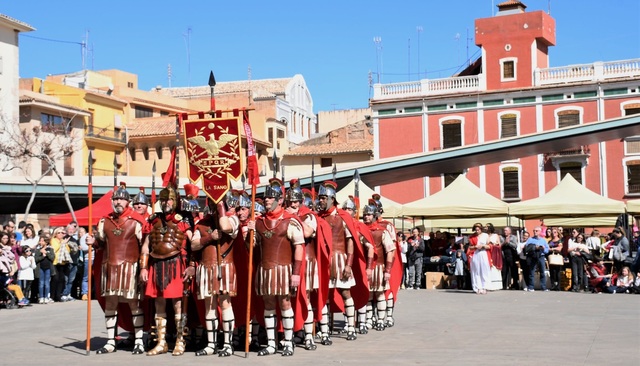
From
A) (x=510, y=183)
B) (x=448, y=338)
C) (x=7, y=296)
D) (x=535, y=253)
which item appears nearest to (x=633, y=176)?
(x=510, y=183)

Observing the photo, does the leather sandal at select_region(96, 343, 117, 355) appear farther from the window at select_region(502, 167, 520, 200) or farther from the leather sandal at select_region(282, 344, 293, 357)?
the window at select_region(502, 167, 520, 200)

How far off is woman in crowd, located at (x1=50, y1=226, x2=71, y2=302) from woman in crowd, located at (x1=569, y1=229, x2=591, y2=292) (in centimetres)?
1283

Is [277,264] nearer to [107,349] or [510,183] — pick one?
[107,349]

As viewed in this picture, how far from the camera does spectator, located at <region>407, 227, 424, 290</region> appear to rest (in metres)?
26.8

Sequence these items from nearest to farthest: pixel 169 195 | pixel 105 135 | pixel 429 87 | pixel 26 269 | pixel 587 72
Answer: pixel 169 195 < pixel 26 269 < pixel 587 72 < pixel 429 87 < pixel 105 135

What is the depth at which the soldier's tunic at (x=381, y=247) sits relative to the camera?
47.2ft

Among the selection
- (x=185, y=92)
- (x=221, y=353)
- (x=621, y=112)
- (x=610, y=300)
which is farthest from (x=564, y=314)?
(x=185, y=92)

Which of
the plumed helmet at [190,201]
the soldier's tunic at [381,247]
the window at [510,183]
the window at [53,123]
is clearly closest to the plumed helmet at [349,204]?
the soldier's tunic at [381,247]

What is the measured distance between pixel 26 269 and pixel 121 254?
9.94 meters

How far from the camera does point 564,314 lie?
17.3 m

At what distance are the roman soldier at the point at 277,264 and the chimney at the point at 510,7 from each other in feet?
157

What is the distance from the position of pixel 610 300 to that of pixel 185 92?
6380 cm

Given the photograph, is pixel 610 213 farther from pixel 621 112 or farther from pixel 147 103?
pixel 147 103

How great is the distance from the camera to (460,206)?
2833cm
